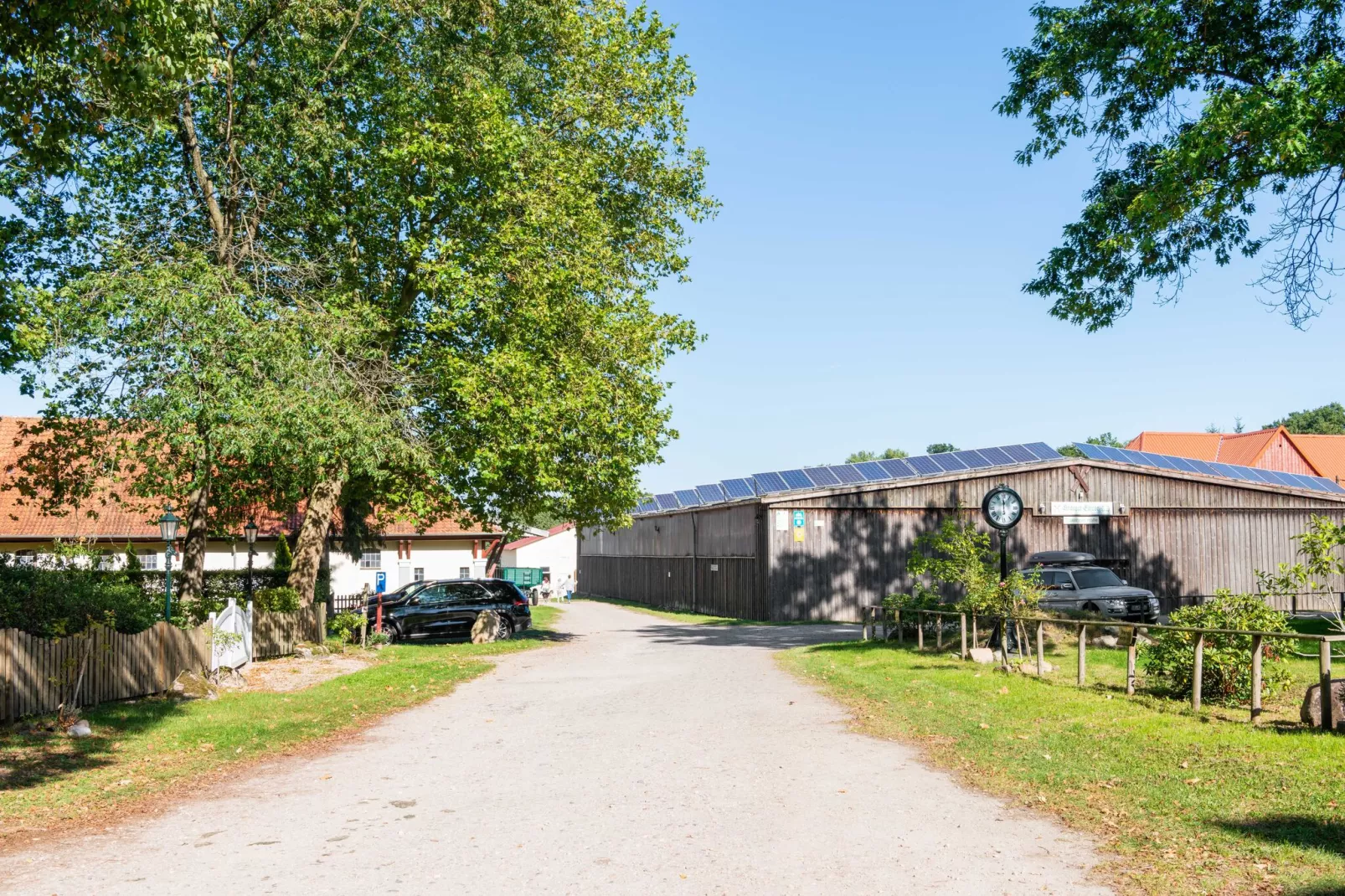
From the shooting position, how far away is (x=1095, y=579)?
Answer: 24.3 meters

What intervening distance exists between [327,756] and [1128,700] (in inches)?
375

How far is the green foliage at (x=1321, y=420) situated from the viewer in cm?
11975

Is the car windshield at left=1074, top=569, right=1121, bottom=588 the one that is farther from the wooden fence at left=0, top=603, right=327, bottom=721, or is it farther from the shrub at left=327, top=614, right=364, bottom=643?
the wooden fence at left=0, top=603, right=327, bottom=721

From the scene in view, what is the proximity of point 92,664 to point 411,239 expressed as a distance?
42.4 ft

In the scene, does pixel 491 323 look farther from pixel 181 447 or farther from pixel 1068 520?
pixel 1068 520

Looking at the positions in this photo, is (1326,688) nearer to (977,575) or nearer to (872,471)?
(977,575)

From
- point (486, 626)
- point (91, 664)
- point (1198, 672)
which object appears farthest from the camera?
point (486, 626)

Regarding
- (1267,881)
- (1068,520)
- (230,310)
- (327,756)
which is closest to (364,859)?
(327,756)

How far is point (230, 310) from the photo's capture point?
1745cm

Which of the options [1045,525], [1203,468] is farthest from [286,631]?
[1203,468]

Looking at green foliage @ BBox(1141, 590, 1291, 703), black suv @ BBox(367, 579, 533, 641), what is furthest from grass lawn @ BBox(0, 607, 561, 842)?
green foliage @ BBox(1141, 590, 1291, 703)

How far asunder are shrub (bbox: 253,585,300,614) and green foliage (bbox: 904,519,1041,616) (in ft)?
44.5

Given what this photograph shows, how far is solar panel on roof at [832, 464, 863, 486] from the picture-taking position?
35.1 m

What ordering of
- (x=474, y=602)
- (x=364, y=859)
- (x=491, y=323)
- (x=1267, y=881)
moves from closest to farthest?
(x=1267, y=881) < (x=364, y=859) < (x=491, y=323) < (x=474, y=602)
